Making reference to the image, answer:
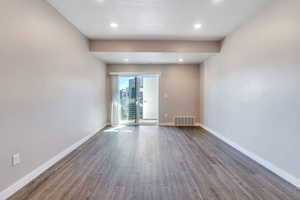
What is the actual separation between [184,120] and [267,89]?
4.16 m

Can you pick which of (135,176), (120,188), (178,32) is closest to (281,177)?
(135,176)

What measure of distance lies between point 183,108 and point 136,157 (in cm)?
400

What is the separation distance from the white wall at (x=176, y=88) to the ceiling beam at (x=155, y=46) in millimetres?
1976

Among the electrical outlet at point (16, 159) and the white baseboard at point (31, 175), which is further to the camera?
the electrical outlet at point (16, 159)

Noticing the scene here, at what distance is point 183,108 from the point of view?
Result: 277 inches

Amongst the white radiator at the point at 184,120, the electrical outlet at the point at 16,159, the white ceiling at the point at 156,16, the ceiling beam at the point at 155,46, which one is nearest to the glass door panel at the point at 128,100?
the white radiator at the point at 184,120

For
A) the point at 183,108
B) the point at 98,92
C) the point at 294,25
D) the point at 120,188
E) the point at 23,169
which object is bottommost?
the point at 120,188

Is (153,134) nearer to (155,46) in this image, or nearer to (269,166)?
(155,46)

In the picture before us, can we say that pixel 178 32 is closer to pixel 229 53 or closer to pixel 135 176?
pixel 229 53

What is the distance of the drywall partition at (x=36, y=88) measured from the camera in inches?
81.9

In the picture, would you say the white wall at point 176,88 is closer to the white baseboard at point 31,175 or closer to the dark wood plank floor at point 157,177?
the dark wood plank floor at point 157,177

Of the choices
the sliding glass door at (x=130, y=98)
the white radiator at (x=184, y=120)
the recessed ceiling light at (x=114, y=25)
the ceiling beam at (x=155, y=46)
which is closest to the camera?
the recessed ceiling light at (x=114, y=25)

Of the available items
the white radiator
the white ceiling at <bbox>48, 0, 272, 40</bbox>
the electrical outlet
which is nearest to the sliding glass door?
the white radiator

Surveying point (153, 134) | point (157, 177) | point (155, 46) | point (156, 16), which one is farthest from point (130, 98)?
point (157, 177)
